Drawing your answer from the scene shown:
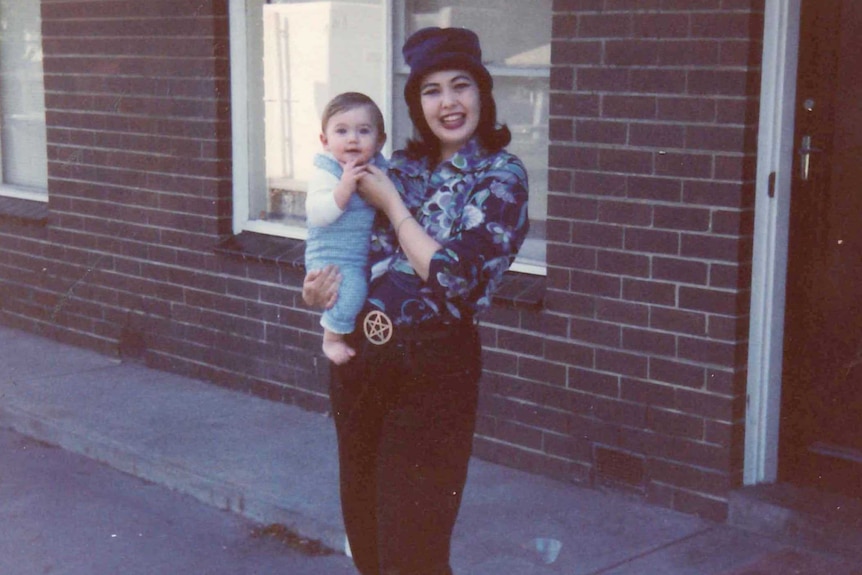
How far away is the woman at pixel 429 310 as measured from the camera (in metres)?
3.37

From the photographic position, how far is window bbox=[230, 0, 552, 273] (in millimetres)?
6066

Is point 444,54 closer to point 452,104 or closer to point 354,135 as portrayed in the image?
point 452,104

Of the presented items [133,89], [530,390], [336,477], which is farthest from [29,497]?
[133,89]

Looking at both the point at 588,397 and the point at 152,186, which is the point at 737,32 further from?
the point at 152,186

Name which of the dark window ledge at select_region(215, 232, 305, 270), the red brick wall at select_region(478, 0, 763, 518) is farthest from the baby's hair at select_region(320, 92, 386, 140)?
the dark window ledge at select_region(215, 232, 305, 270)

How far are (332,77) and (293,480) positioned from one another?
236cm

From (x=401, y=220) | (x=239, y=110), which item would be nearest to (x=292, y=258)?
(x=239, y=110)

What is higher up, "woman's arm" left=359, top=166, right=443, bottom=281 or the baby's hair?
the baby's hair

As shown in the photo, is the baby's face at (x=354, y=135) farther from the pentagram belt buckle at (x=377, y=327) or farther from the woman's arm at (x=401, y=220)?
the pentagram belt buckle at (x=377, y=327)

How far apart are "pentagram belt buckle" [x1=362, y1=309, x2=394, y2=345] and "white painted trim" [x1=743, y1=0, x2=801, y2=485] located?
2.18m

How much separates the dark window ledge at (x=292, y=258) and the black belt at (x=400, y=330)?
2.39 meters

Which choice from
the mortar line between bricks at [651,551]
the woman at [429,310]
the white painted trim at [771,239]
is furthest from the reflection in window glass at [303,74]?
the woman at [429,310]

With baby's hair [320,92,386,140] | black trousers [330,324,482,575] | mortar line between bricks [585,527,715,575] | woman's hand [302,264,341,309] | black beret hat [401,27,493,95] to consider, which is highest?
black beret hat [401,27,493,95]

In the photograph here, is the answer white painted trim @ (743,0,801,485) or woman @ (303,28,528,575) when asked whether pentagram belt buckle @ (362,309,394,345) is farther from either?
white painted trim @ (743,0,801,485)
